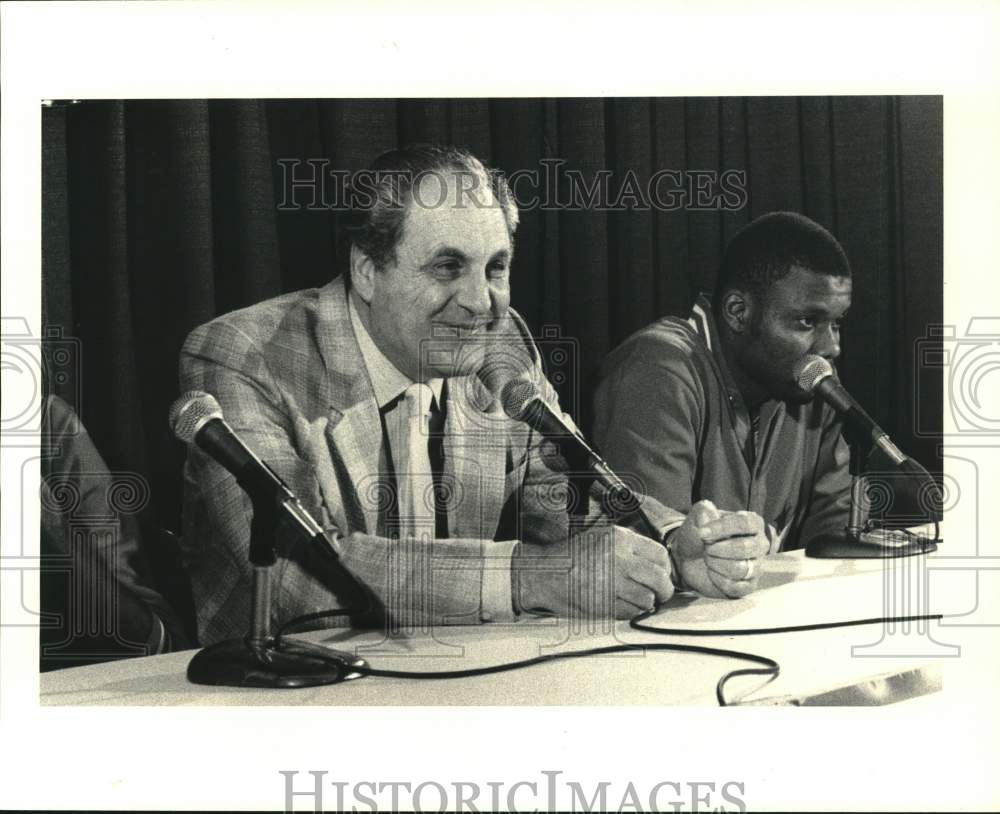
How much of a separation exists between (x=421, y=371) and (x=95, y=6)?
105 centimetres

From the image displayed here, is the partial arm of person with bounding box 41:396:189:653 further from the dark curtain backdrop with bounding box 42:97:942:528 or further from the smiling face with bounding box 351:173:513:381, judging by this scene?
the smiling face with bounding box 351:173:513:381

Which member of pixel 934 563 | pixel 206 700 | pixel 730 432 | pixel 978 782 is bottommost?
pixel 978 782

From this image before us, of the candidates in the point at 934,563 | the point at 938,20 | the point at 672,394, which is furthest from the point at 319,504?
the point at 938,20

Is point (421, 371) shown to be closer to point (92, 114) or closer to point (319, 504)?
point (319, 504)

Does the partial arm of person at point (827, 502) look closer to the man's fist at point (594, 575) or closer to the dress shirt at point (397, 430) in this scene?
the man's fist at point (594, 575)

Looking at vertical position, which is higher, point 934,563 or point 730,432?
point 730,432

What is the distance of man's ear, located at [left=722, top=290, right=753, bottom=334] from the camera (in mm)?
3107

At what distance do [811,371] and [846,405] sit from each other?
107mm

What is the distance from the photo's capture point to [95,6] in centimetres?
303

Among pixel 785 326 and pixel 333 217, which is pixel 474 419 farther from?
pixel 785 326

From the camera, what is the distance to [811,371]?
3.12 meters

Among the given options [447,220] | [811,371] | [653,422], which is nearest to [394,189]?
[447,220]

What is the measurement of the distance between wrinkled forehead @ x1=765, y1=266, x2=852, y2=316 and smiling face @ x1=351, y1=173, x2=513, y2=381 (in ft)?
1.98

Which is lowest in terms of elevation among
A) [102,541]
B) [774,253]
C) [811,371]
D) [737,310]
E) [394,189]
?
[102,541]
